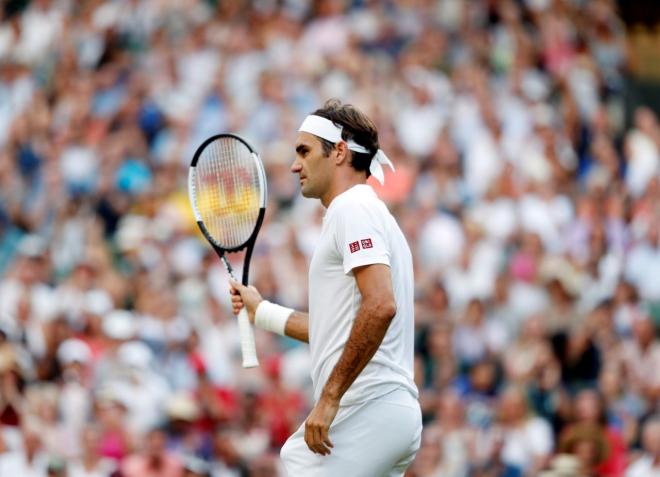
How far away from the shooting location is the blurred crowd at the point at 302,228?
1123 centimetres

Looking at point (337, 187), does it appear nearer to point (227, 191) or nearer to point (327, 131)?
point (327, 131)

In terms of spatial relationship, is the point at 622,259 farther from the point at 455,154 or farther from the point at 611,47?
the point at 611,47

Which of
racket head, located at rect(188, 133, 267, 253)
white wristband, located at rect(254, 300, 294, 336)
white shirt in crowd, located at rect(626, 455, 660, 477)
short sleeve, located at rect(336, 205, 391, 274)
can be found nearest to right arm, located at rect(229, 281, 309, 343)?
white wristband, located at rect(254, 300, 294, 336)

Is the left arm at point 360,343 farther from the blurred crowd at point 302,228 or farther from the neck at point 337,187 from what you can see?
the blurred crowd at point 302,228

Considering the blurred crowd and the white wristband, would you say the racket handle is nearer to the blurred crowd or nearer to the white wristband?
the white wristband

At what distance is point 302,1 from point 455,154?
4.02m

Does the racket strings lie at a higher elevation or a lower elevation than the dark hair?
lower

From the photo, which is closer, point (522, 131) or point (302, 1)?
point (522, 131)

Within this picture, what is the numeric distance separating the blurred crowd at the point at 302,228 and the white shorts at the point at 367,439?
10.8 ft

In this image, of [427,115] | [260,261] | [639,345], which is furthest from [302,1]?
[639,345]

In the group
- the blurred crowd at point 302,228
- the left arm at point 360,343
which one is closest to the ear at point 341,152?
the left arm at point 360,343

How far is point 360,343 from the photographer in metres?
5.62

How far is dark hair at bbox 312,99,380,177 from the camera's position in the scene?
239 inches

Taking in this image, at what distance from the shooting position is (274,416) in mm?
11555
